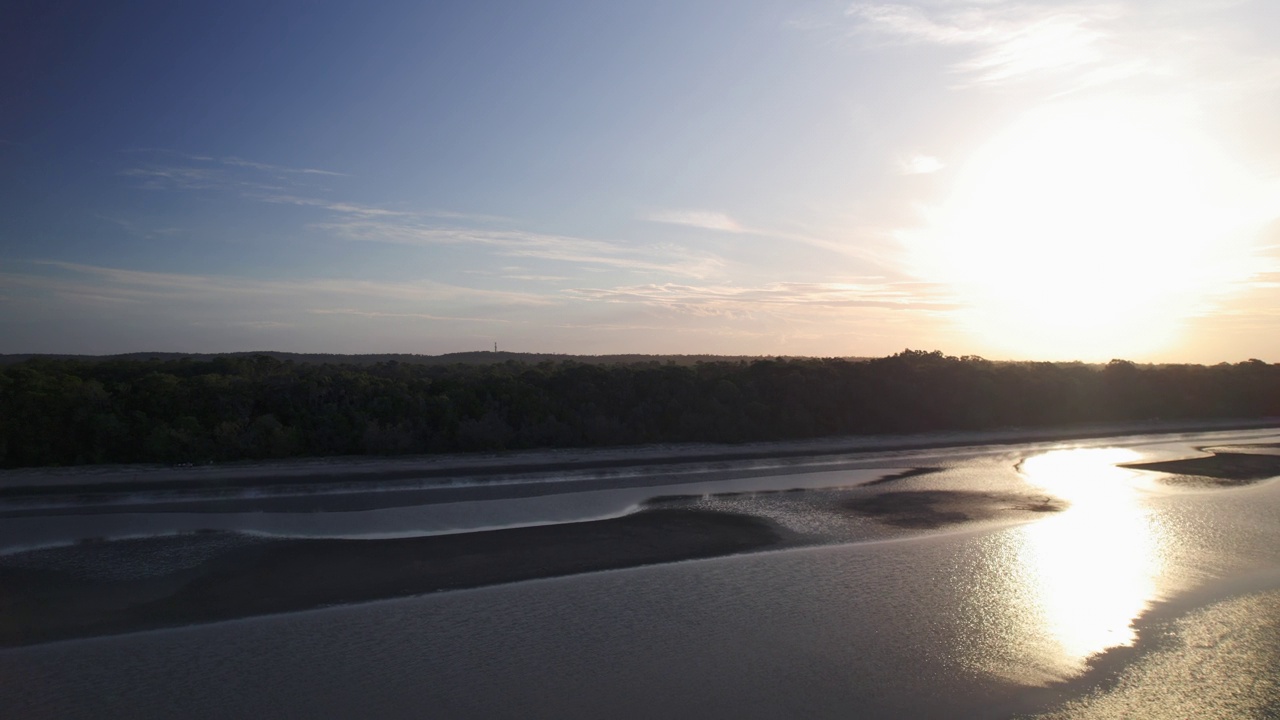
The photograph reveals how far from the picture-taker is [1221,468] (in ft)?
54.0

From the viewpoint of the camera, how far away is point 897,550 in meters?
9.73

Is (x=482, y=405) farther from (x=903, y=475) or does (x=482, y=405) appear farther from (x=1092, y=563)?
(x=1092, y=563)

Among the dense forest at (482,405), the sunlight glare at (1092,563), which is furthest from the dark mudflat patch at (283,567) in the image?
the dense forest at (482,405)

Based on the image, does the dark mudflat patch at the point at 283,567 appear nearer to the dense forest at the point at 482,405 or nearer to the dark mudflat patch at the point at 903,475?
the dark mudflat patch at the point at 903,475

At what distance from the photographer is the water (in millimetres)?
5602

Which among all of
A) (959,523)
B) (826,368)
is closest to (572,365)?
(826,368)

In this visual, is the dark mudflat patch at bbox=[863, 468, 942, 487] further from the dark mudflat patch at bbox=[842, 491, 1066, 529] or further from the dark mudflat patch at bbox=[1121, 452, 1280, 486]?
the dark mudflat patch at bbox=[1121, 452, 1280, 486]

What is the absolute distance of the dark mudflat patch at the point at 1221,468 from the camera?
15.1 metres

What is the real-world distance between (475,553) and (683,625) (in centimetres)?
311

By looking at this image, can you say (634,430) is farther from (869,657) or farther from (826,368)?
(869,657)

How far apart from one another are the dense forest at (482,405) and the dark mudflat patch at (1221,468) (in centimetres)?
667

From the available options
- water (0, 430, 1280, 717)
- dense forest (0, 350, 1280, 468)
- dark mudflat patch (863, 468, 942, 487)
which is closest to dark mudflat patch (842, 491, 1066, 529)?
dark mudflat patch (863, 468, 942, 487)

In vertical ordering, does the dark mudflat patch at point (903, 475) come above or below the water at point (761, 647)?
above

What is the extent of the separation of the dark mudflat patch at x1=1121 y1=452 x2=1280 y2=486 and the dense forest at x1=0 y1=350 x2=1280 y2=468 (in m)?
6.67
